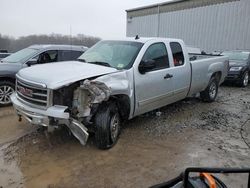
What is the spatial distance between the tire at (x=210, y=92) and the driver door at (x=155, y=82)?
2431 millimetres

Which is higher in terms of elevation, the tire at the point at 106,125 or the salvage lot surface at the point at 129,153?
the tire at the point at 106,125

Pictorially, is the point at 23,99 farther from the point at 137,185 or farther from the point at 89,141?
the point at 137,185

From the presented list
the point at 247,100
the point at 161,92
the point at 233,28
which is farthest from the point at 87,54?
the point at 233,28

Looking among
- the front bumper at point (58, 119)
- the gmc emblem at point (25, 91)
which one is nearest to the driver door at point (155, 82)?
the front bumper at point (58, 119)

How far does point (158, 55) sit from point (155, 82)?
0.68 m

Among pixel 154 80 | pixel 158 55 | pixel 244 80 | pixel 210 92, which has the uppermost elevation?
pixel 158 55

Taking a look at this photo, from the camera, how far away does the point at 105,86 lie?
4422mm

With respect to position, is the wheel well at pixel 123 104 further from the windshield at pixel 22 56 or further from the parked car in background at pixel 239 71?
the parked car in background at pixel 239 71

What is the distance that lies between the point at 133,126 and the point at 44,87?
242 cm

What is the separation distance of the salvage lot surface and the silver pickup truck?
431mm

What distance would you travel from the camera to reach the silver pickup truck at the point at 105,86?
4.27m

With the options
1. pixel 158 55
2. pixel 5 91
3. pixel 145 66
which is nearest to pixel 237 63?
pixel 158 55

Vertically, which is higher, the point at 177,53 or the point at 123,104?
the point at 177,53

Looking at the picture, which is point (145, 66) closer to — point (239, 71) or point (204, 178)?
point (204, 178)
